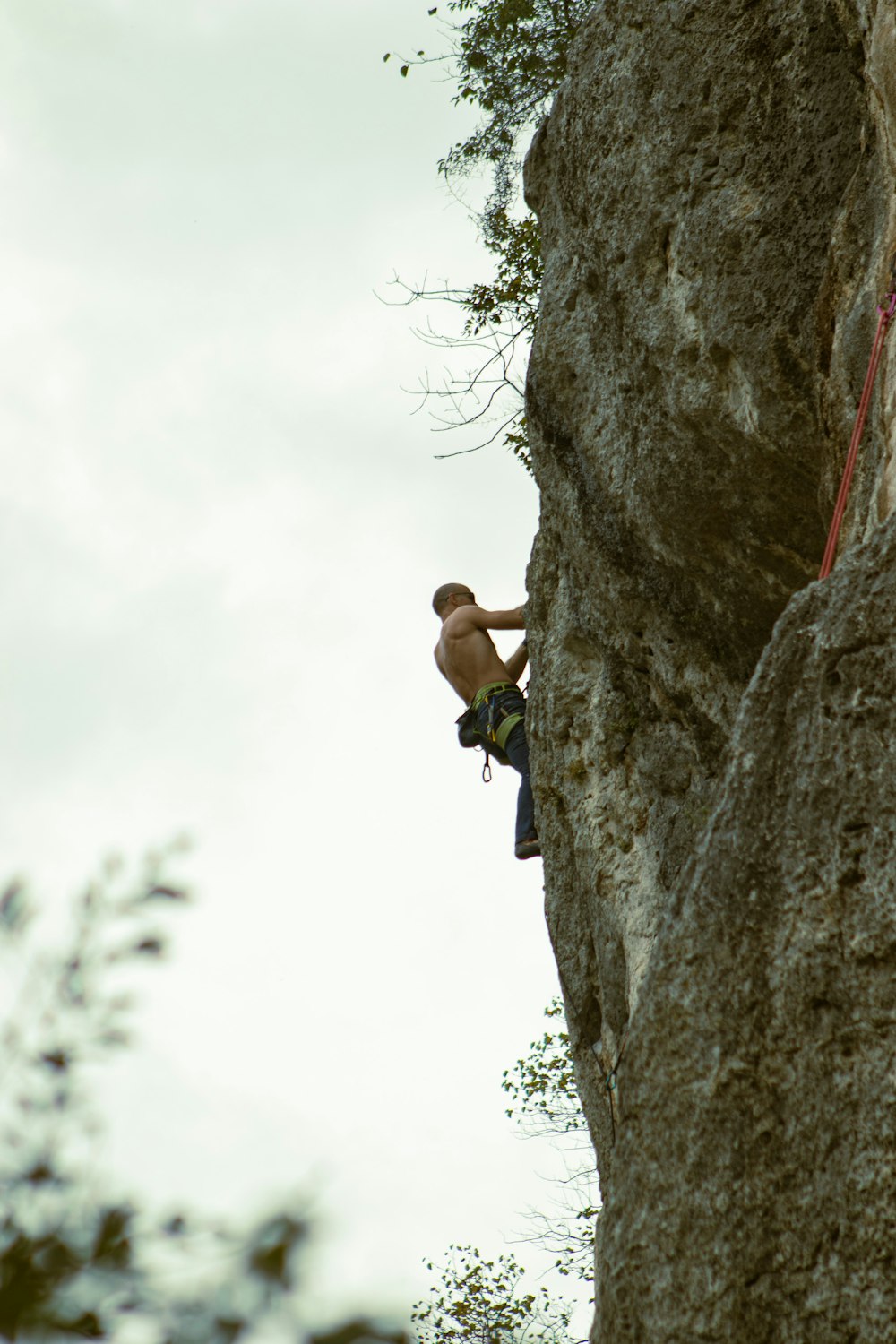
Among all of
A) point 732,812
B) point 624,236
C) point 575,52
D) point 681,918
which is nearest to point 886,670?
point 732,812

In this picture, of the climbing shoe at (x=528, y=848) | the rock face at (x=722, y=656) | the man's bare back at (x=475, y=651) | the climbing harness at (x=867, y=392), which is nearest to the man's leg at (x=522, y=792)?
the climbing shoe at (x=528, y=848)

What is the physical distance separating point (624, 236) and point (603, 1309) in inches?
180

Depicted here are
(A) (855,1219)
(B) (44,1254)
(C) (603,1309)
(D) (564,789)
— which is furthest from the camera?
(D) (564,789)

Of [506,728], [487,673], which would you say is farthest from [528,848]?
[487,673]

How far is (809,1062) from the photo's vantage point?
3035mm

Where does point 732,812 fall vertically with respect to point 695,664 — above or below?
below

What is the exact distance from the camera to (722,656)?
580 centimetres

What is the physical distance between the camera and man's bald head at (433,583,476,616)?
31.8 feet

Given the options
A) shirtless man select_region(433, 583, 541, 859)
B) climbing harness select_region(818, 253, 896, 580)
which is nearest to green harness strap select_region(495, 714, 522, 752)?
shirtless man select_region(433, 583, 541, 859)

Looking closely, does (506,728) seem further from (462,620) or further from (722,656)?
(722,656)

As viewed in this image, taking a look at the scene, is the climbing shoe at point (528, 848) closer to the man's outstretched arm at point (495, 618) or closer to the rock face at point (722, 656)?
the rock face at point (722, 656)

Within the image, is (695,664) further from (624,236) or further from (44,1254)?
(44,1254)

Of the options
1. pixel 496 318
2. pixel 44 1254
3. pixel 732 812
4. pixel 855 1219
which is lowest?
pixel 44 1254

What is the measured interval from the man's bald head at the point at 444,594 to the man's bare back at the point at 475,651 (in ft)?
1.63
